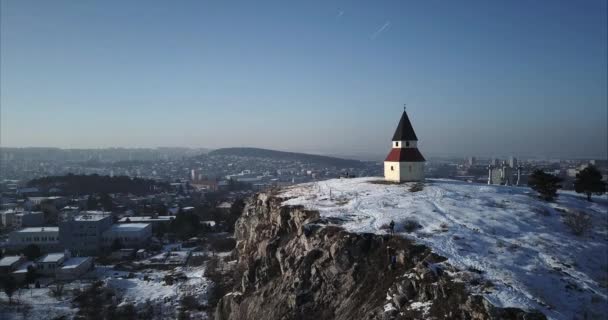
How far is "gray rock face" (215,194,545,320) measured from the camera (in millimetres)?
19203

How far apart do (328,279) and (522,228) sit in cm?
1341

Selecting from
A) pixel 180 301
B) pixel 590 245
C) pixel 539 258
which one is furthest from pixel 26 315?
pixel 590 245

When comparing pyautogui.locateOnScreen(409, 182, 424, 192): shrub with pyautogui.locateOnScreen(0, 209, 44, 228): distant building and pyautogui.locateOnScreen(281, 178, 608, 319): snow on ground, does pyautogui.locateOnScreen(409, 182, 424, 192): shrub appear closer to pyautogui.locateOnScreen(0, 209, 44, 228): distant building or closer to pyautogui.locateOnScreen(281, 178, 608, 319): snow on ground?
pyautogui.locateOnScreen(281, 178, 608, 319): snow on ground

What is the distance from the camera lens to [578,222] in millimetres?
A: 28828

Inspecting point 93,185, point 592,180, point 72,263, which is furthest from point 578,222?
point 93,185

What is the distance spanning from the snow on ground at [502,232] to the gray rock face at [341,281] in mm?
1019

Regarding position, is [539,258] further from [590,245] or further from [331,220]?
[331,220]

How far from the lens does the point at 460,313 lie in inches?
710

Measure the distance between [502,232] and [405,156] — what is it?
14060 millimetres

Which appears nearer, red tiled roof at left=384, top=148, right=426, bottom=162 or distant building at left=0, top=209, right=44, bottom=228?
red tiled roof at left=384, top=148, right=426, bottom=162

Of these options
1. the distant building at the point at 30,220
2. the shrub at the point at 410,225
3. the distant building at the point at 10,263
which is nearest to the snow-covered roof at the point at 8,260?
the distant building at the point at 10,263

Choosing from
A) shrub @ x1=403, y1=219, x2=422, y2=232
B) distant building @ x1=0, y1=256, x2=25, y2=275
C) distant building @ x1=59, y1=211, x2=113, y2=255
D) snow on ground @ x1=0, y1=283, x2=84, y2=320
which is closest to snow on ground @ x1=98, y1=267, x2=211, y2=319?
snow on ground @ x1=0, y1=283, x2=84, y2=320

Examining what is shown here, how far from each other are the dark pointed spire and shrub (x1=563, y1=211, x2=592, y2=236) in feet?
46.4

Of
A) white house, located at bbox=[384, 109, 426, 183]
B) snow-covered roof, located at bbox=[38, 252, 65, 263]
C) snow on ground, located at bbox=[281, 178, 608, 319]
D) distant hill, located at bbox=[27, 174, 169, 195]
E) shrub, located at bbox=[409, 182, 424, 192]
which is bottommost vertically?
snow-covered roof, located at bbox=[38, 252, 65, 263]
